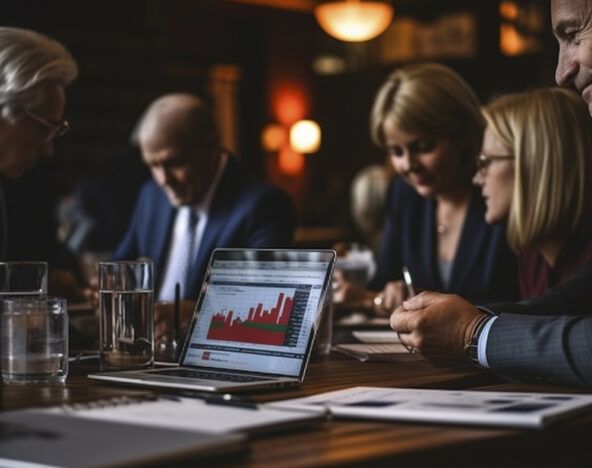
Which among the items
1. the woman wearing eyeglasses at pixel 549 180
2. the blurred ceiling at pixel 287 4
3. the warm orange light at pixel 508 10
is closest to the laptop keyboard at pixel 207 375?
the woman wearing eyeglasses at pixel 549 180

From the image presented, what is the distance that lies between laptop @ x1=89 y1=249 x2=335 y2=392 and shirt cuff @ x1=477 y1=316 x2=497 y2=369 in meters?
0.26

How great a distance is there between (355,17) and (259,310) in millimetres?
5441

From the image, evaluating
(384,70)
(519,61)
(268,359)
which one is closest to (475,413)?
(268,359)

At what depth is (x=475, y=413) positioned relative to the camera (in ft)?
3.81

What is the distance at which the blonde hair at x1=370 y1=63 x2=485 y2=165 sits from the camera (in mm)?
3180

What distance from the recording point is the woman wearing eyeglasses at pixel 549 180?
7.87 feet

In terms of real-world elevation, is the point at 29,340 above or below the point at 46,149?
below

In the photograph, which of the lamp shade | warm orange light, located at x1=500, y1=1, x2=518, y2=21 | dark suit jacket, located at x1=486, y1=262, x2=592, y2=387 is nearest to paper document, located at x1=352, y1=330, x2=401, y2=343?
dark suit jacket, located at x1=486, y1=262, x2=592, y2=387

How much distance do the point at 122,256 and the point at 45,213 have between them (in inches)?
11.6

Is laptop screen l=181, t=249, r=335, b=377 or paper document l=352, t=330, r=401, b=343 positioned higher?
laptop screen l=181, t=249, r=335, b=377

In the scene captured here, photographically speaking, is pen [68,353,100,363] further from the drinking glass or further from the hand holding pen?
the hand holding pen

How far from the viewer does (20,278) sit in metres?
1.83

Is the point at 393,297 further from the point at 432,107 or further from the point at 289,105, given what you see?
the point at 289,105

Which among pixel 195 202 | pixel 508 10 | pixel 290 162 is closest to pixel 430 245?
pixel 195 202
